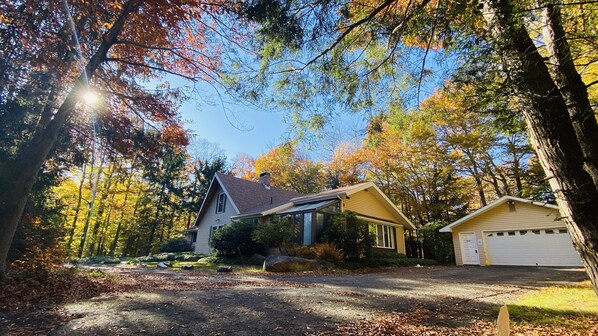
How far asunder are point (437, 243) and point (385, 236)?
4.45 m

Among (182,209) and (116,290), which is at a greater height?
(182,209)

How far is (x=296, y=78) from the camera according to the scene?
220 inches

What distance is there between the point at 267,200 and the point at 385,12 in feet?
59.8

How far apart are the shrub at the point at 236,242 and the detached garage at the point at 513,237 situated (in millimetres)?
12800

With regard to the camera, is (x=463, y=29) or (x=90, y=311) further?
(x=90, y=311)

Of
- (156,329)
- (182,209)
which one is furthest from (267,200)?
(156,329)

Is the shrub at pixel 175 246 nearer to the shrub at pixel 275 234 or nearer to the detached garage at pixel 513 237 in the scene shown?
the shrub at pixel 275 234

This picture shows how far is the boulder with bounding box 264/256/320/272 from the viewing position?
11.5m

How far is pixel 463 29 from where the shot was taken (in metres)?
3.27

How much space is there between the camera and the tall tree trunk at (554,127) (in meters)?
2.59

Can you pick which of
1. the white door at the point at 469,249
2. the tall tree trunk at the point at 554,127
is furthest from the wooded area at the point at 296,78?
the white door at the point at 469,249

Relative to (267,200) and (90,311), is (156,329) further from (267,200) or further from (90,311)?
(267,200)

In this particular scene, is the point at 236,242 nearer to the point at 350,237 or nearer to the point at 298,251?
the point at 298,251

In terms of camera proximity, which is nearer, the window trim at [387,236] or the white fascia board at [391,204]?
the white fascia board at [391,204]
